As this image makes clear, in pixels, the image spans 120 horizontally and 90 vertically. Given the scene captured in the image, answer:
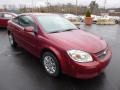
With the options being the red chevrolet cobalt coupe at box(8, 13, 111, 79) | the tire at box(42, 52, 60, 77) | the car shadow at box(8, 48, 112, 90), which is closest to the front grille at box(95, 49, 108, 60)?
the red chevrolet cobalt coupe at box(8, 13, 111, 79)

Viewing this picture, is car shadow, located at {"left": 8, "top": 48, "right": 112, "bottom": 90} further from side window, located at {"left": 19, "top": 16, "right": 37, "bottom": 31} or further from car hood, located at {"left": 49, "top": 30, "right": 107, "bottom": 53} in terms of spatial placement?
side window, located at {"left": 19, "top": 16, "right": 37, "bottom": 31}

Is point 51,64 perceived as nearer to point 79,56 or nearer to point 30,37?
point 79,56

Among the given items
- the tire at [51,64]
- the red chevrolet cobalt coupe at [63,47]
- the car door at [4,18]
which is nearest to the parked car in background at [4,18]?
the car door at [4,18]

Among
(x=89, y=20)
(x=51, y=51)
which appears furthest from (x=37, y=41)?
(x=89, y=20)

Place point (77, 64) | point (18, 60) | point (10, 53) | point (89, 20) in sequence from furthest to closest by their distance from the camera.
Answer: point (89, 20), point (10, 53), point (18, 60), point (77, 64)

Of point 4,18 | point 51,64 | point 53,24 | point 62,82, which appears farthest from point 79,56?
point 4,18

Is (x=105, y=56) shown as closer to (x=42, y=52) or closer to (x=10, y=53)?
(x=42, y=52)

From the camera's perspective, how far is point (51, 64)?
4.37 meters

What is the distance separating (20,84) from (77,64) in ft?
4.65

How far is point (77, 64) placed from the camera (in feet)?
12.0

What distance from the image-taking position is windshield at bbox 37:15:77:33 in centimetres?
482

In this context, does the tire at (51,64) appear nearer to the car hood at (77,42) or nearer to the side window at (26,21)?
the car hood at (77,42)

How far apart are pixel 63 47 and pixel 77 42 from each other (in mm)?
407

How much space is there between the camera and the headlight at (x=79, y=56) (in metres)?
3.71
